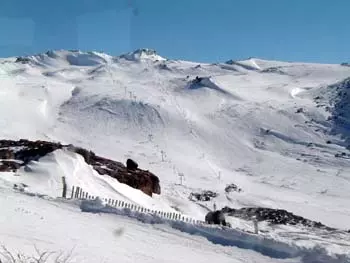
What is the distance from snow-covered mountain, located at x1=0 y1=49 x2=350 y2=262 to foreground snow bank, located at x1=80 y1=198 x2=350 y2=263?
8.42 m

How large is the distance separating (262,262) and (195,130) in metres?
70.7

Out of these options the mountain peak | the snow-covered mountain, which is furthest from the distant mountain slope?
the mountain peak

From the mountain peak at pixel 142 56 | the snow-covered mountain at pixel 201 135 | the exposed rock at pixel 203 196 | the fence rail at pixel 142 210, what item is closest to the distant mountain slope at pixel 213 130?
the snow-covered mountain at pixel 201 135

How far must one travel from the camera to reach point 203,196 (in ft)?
155

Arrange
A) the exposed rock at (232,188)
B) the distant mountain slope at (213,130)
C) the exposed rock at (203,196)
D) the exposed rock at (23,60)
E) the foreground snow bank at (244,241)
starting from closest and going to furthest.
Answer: the foreground snow bank at (244,241)
the exposed rock at (203,196)
the exposed rock at (232,188)
the distant mountain slope at (213,130)
the exposed rock at (23,60)

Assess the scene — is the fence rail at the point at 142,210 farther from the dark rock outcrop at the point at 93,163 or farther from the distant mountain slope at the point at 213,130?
the distant mountain slope at the point at 213,130

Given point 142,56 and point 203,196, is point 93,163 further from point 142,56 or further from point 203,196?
point 142,56

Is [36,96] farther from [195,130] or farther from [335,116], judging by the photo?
[335,116]

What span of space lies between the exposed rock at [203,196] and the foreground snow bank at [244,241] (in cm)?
2607

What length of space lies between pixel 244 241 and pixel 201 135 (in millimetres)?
Answer: 67726

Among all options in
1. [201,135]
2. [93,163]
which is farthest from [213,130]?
[93,163]

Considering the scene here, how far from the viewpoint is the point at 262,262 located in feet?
44.9

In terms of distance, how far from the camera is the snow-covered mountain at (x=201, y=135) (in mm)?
42688

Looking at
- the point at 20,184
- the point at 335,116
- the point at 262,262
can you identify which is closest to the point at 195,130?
the point at 335,116
